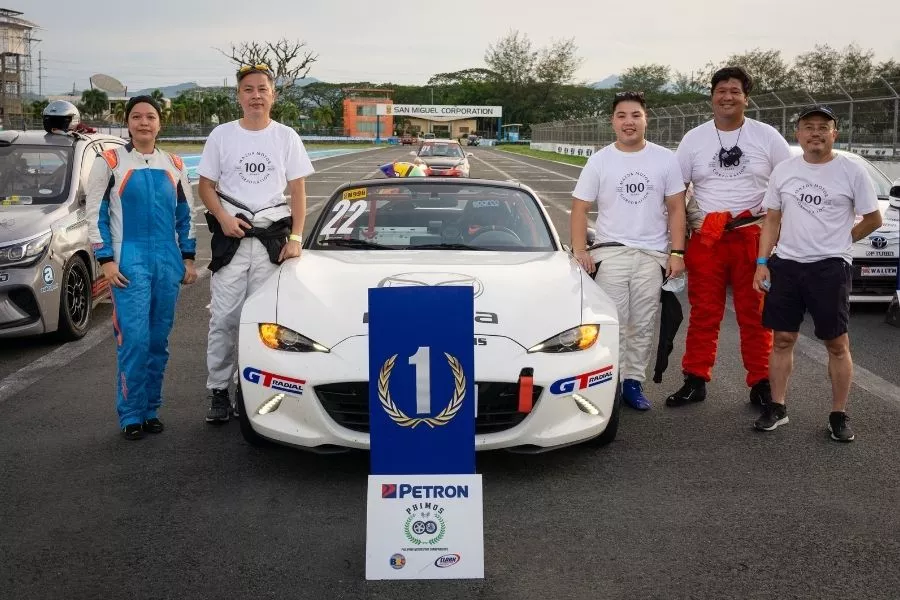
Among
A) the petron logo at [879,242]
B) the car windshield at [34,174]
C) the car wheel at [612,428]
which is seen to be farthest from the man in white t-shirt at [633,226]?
the car windshield at [34,174]

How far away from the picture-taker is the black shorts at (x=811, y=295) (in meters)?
4.72

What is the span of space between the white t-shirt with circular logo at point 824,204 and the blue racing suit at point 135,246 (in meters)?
3.23

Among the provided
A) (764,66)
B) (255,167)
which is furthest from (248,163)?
(764,66)

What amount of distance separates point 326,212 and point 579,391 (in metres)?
2.23

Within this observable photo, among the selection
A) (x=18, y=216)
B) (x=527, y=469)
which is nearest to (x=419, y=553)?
(x=527, y=469)

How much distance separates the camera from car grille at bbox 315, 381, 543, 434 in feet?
12.9

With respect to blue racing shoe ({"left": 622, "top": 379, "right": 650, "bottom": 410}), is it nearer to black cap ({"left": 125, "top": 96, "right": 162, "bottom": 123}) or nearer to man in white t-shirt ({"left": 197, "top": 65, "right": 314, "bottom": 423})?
man in white t-shirt ({"left": 197, "top": 65, "right": 314, "bottom": 423})

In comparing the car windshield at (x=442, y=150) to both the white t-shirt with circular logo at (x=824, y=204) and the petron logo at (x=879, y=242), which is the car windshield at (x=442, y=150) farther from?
the white t-shirt with circular logo at (x=824, y=204)

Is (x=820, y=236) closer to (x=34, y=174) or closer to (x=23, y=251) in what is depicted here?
(x=23, y=251)

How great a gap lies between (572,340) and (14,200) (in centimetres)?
496

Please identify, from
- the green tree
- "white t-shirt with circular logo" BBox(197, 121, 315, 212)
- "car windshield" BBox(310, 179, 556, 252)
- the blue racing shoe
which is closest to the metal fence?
"car windshield" BBox(310, 179, 556, 252)

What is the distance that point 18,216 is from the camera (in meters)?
6.75

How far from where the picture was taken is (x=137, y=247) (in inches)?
186

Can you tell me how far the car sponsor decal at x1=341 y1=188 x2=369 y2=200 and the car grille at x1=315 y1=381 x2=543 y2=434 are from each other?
203cm
